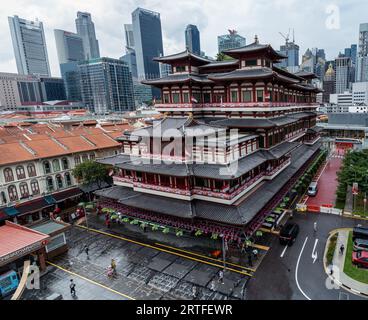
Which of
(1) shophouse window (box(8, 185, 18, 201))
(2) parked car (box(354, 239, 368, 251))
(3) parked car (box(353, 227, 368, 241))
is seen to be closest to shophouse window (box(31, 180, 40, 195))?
(1) shophouse window (box(8, 185, 18, 201))

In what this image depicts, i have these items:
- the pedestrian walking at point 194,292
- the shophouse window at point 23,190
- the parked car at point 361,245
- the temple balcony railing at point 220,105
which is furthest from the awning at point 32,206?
the parked car at point 361,245

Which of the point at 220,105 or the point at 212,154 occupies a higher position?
the point at 220,105

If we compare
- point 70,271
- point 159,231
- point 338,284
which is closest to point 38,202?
point 70,271

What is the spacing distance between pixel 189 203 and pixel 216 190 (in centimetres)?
360

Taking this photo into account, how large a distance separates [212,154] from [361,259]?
1780 centimetres

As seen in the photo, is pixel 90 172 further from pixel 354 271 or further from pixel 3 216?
pixel 354 271

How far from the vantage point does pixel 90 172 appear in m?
44.4

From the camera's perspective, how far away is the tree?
145 ft

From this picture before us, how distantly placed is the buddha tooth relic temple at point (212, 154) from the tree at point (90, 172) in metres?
5.61

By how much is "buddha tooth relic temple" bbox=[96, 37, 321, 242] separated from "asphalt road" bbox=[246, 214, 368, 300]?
4055 millimetres

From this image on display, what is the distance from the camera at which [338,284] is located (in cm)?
2358

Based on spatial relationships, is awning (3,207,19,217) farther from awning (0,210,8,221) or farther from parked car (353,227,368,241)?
parked car (353,227,368,241)

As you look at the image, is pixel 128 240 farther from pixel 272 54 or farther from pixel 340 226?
pixel 272 54

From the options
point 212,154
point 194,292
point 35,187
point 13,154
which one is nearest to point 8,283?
point 194,292
